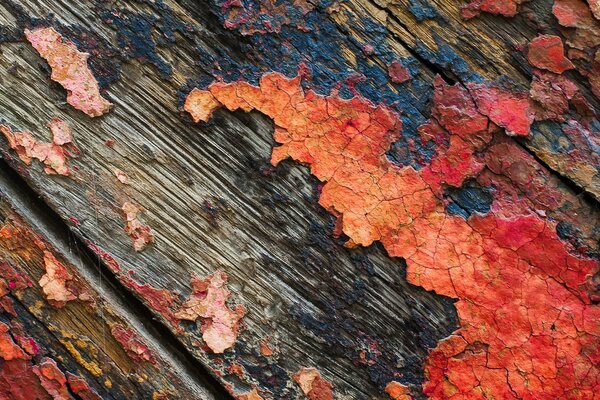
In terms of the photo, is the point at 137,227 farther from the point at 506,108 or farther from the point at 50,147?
the point at 506,108

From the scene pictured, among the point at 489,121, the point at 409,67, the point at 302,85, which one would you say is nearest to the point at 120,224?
the point at 302,85

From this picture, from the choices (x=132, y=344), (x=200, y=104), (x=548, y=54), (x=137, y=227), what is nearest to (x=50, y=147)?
(x=137, y=227)

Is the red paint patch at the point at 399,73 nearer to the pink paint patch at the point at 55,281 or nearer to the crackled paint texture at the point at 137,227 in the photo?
the crackled paint texture at the point at 137,227

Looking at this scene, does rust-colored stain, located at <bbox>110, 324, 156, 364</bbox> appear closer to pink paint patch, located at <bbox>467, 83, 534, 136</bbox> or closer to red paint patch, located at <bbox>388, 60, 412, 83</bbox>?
red paint patch, located at <bbox>388, 60, 412, 83</bbox>

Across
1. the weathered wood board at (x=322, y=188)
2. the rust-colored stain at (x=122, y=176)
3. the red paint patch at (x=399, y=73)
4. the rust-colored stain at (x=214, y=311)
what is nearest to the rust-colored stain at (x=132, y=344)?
the weathered wood board at (x=322, y=188)

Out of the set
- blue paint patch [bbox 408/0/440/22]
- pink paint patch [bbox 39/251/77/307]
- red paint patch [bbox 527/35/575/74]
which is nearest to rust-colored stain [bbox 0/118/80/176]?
pink paint patch [bbox 39/251/77/307]

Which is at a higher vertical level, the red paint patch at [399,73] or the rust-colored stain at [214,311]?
the red paint patch at [399,73]
